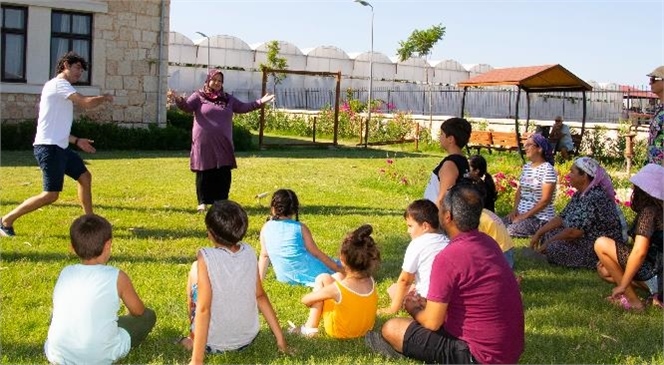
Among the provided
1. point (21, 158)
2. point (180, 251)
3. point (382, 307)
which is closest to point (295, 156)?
point (21, 158)

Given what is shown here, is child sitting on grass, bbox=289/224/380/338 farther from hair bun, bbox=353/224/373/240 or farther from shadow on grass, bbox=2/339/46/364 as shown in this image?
shadow on grass, bbox=2/339/46/364

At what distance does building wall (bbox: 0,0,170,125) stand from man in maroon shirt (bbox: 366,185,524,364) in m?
16.4

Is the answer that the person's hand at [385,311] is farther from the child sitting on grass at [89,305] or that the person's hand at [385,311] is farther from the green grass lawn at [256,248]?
the child sitting on grass at [89,305]

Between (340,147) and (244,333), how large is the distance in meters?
18.2

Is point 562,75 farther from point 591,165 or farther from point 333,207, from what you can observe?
point 591,165

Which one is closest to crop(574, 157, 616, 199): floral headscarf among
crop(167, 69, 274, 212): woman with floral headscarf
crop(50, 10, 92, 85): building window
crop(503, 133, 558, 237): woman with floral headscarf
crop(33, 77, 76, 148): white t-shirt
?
crop(503, 133, 558, 237): woman with floral headscarf

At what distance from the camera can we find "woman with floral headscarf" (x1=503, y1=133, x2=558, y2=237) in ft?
27.4

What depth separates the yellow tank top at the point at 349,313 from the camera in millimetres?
4793

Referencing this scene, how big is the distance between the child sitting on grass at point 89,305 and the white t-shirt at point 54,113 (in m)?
3.67

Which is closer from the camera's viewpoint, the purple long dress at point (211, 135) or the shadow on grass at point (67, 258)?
the shadow on grass at point (67, 258)

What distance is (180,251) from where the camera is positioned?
7.34m

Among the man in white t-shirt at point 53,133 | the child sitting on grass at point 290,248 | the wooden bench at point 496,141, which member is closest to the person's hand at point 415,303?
the child sitting on grass at point 290,248

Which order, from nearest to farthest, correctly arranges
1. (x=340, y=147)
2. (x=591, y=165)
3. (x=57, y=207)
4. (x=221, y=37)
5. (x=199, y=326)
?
(x=199, y=326) < (x=591, y=165) < (x=57, y=207) < (x=340, y=147) < (x=221, y=37)

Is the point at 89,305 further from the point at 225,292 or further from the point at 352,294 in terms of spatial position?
the point at 352,294
